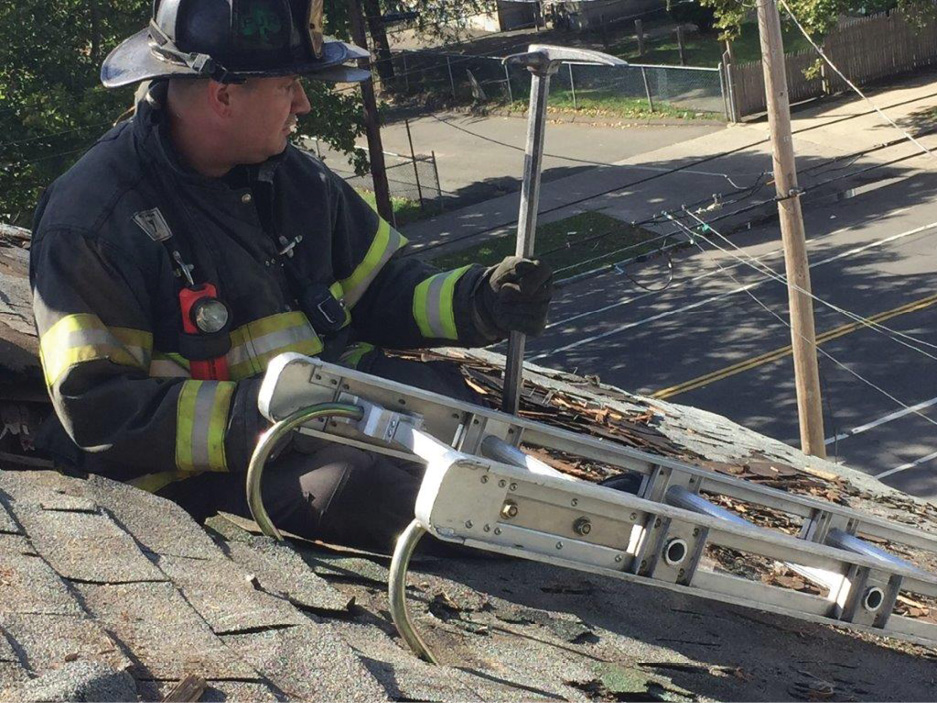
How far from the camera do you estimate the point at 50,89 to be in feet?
52.3

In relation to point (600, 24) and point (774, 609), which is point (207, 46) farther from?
point (600, 24)

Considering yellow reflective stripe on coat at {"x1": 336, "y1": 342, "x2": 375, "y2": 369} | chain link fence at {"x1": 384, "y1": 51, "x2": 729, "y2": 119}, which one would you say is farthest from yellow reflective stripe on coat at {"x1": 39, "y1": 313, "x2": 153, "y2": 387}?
chain link fence at {"x1": 384, "y1": 51, "x2": 729, "y2": 119}

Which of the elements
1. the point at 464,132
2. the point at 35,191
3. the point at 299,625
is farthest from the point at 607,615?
the point at 464,132

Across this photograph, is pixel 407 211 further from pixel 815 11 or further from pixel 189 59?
pixel 189 59

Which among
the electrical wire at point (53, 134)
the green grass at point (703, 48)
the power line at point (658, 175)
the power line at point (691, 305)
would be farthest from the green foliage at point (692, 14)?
the electrical wire at point (53, 134)

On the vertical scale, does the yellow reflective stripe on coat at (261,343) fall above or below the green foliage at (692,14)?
below

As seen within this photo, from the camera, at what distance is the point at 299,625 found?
91.4 inches

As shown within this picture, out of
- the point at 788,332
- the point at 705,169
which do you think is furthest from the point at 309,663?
the point at 705,169

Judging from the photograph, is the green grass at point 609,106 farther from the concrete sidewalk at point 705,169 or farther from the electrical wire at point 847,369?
the electrical wire at point 847,369

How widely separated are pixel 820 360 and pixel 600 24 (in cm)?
2019

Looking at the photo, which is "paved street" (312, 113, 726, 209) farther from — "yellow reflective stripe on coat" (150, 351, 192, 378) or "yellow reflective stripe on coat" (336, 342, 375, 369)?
"yellow reflective stripe on coat" (150, 351, 192, 378)

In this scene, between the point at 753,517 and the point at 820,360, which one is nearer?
the point at 753,517

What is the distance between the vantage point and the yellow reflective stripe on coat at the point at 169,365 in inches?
134

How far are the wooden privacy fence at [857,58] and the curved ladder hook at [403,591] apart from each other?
24049 mm
